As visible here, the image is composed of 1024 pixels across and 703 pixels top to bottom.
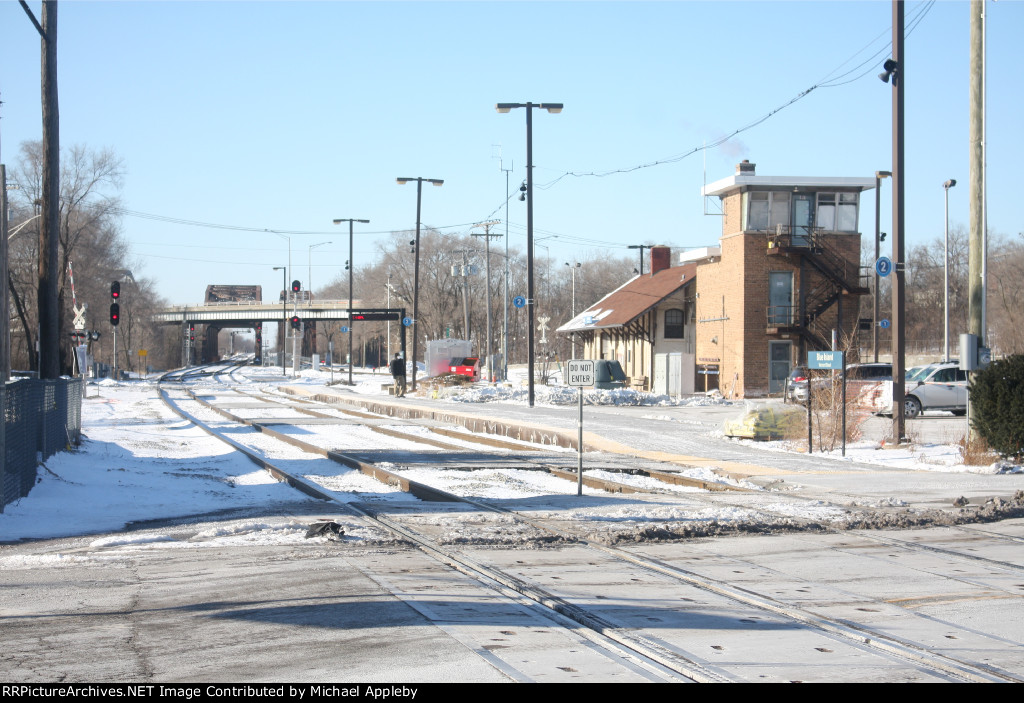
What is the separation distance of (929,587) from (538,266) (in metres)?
114

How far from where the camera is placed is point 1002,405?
17125 mm

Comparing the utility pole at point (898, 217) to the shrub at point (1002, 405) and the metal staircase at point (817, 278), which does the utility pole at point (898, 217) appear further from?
the metal staircase at point (817, 278)

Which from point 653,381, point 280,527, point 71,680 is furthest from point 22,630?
point 653,381

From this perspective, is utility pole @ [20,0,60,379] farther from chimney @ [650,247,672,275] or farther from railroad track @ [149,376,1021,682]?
chimney @ [650,247,672,275]

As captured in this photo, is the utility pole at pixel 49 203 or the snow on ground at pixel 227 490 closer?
the snow on ground at pixel 227 490

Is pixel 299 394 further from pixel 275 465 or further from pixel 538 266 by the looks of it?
pixel 538 266

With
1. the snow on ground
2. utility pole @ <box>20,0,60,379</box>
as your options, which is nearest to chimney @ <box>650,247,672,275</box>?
the snow on ground

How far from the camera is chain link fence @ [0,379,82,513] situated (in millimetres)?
11492

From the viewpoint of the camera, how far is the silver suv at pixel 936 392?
100ft

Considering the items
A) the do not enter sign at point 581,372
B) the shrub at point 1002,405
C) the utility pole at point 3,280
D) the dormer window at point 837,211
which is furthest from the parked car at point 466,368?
the utility pole at point 3,280

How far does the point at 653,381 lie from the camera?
51.0m

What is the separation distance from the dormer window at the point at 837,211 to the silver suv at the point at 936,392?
1592cm

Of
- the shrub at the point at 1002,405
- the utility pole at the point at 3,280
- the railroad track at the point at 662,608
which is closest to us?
the railroad track at the point at 662,608

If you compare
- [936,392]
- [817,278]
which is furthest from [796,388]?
[817,278]
